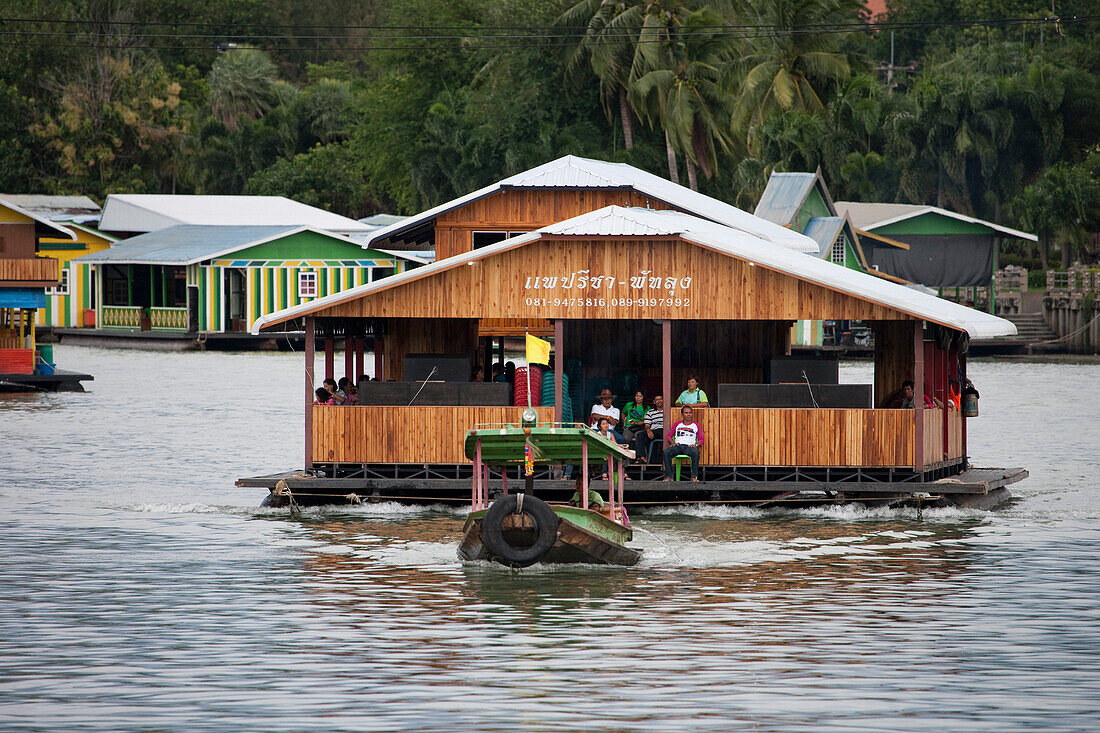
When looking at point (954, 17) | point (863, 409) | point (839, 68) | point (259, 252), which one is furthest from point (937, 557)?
point (954, 17)

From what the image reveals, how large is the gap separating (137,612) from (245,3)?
358 feet

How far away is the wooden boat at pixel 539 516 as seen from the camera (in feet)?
66.3

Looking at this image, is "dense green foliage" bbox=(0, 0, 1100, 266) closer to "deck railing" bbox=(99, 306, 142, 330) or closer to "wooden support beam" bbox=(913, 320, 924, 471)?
"deck railing" bbox=(99, 306, 142, 330)

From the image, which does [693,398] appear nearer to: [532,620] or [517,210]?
[517,210]

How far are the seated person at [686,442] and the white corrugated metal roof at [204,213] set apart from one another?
57.8 m

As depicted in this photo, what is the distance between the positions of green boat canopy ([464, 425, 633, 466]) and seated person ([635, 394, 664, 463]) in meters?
4.32

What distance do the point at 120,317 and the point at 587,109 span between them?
26.1 metres

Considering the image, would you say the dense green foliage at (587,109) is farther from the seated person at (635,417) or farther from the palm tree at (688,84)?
the seated person at (635,417)

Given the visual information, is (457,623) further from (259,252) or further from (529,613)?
(259,252)

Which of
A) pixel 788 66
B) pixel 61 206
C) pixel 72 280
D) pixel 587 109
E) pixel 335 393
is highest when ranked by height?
pixel 788 66

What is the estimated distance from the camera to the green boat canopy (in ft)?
69.3

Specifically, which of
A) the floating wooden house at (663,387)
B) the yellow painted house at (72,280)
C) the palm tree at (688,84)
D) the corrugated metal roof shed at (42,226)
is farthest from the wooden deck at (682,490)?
the yellow painted house at (72,280)

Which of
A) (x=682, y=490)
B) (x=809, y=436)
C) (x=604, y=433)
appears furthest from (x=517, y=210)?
(x=809, y=436)

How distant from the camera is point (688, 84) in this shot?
75.8m
